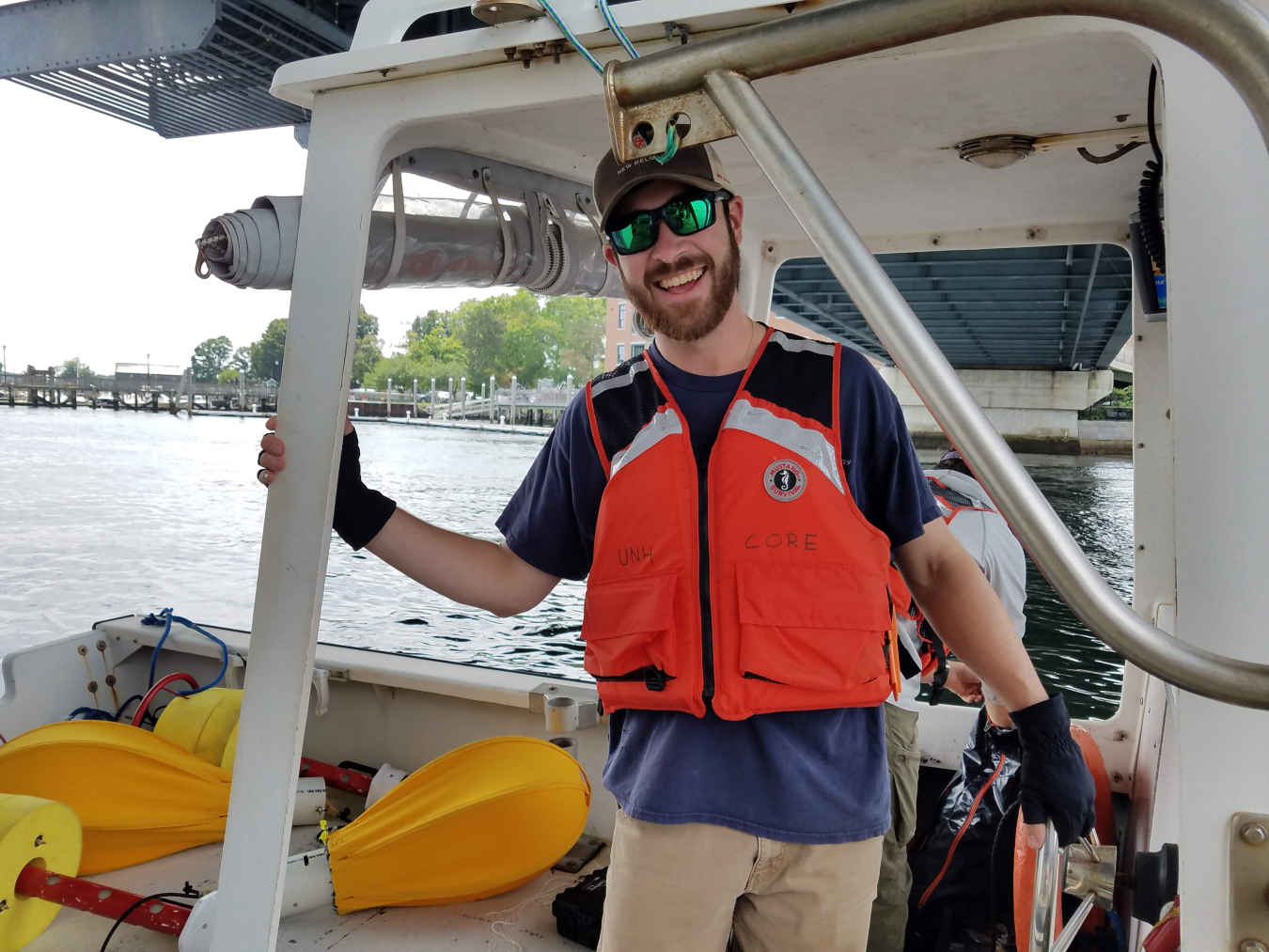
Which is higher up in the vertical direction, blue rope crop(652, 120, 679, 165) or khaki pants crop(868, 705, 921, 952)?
blue rope crop(652, 120, 679, 165)

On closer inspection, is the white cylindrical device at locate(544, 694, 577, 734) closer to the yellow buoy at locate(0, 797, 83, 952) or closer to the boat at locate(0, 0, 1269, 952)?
the boat at locate(0, 0, 1269, 952)

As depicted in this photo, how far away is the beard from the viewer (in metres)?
1.58

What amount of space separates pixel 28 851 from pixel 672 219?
2479mm

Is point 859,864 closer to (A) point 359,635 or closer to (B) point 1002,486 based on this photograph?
(B) point 1002,486

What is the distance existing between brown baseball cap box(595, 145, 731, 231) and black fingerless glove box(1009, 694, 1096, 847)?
1.00 m

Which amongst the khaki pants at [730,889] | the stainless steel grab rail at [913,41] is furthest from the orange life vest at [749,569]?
the stainless steel grab rail at [913,41]

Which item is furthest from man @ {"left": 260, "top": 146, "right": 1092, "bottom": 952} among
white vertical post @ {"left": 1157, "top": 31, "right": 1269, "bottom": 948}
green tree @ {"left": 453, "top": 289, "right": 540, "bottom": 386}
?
green tree @ {"left": 453, "top": 289, "right": 540, "bottom": 386}

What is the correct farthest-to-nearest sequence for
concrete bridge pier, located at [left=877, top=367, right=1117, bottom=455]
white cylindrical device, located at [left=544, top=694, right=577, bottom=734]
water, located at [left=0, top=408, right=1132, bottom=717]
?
1. concrete bridge pier, located at [left=877, top=367, right=1117, bottom=455]
2. water, located at [left=0, top=408, right=1132, bottom=717]
3. white cylindrical device, located at [left=544, top=694, right=577, bottom=734]

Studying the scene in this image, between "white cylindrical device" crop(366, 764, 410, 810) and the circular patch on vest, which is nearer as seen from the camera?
the circular patch on vest

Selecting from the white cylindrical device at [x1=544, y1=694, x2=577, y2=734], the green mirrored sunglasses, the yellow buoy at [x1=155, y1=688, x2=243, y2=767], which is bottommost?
the yellow buoy at [x1=155, y1=688, x2=243, y2=767]

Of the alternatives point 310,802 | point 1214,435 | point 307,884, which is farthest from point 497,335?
point 1214,435

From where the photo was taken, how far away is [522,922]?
9.20 ft

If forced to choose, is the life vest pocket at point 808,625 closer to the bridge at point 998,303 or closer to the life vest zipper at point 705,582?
the life vest zipper at point 705,582

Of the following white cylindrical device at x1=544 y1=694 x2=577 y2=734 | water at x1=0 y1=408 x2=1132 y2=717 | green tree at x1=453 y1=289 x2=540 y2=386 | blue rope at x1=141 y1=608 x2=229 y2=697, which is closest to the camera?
white cylindrical device at x1=544 y1=694 x2=577 y2=734
